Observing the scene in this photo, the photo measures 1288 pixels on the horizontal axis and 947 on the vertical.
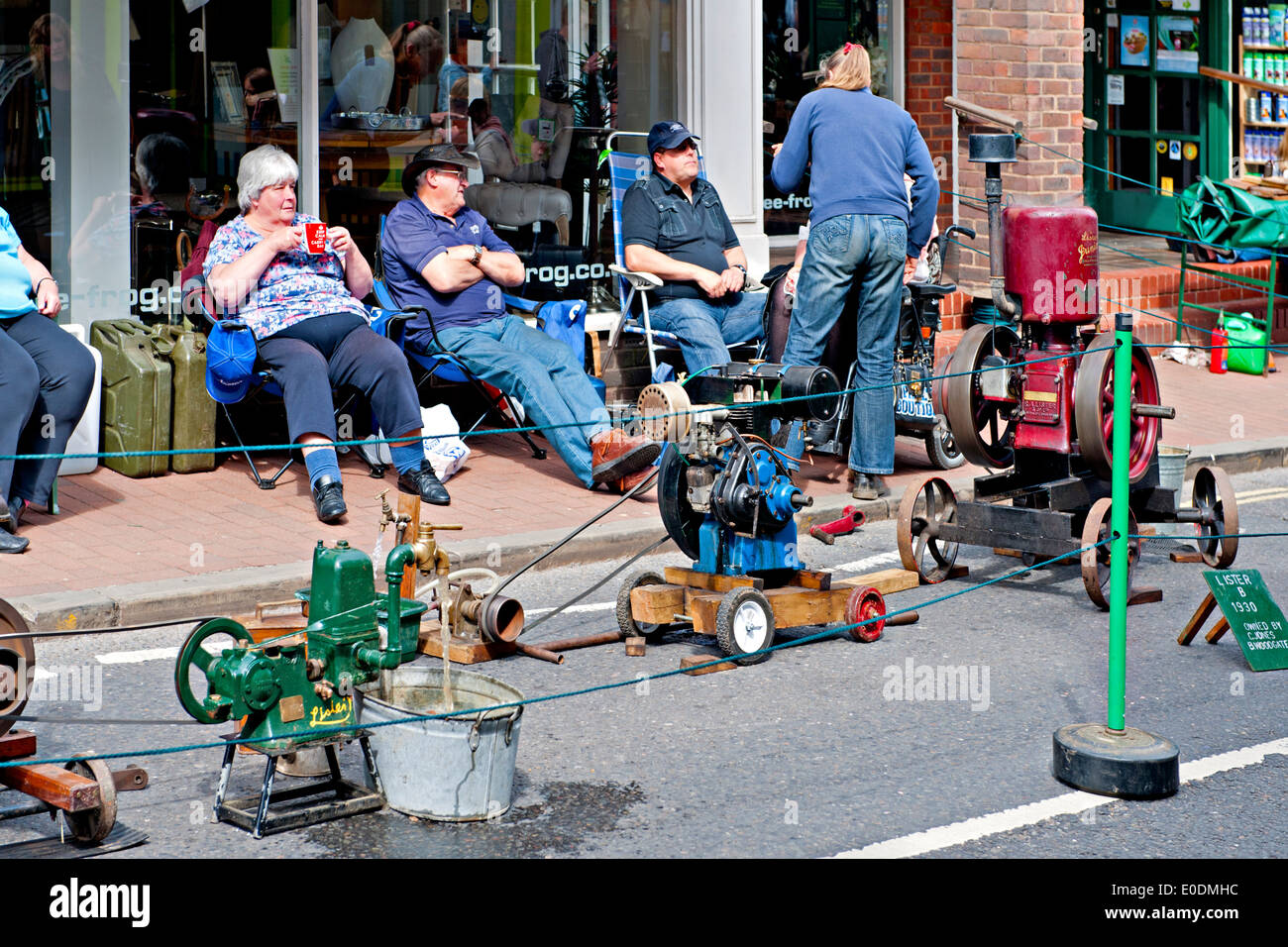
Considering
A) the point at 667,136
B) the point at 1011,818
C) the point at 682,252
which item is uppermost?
the point at 667,136

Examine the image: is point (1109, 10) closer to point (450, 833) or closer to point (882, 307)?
point (882, 307)

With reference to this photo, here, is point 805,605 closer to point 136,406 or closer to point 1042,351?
point 1042,351

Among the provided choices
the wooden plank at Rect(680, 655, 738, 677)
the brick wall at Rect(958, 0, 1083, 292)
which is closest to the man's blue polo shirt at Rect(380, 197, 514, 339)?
the wooden plank at Rect(680, 655, 738, 677)

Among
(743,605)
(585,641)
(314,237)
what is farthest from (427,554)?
(314,237)

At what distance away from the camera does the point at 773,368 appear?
6574 millimetres

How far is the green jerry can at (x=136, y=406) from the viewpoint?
8406mm

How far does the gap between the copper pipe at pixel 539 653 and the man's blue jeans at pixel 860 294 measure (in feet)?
9.33

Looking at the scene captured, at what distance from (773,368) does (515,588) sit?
1.55 m

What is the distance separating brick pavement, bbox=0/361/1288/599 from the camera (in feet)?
23.1

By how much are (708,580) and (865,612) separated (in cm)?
64

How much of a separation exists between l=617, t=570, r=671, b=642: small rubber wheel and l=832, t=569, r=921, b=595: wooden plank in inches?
28.3

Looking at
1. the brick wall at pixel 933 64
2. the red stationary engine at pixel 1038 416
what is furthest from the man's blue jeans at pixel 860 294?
the brick wall at pixel 933 64

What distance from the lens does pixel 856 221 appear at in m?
8.58

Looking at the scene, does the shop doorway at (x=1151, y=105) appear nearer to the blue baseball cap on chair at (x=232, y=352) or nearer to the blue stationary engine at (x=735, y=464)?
the blue baseball cap on chair at (x=232, y=352)
